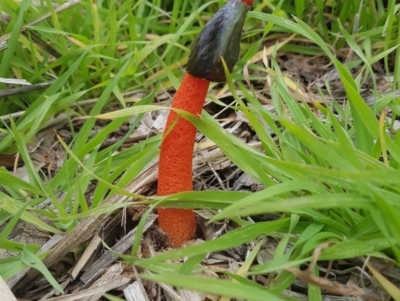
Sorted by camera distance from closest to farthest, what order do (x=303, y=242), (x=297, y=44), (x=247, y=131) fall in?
1. (x=303, y=242)
2. (x=247, y=131)
3. (x=297, y=44)

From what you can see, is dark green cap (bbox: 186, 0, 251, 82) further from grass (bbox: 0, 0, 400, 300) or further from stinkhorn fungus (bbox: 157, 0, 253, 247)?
grass (bbox: 0, 0, 400, 300)

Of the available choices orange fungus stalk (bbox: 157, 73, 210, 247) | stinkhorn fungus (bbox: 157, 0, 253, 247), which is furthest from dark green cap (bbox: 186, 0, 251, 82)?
orange fungus stalk (bbox: 157, 73, 210, 247)

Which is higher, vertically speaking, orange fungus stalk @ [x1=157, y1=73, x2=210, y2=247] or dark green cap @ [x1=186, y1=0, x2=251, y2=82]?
dark green cap @ [x1=186, y1=0, x2=251, y2=82]

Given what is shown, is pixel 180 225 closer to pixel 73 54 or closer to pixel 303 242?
pixel 303 242

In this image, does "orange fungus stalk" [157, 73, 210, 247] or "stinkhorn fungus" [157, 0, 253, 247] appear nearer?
"stinkhorn fungus" [157, 0, 253, 247]

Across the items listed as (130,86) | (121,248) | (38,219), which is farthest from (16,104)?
(121,248)

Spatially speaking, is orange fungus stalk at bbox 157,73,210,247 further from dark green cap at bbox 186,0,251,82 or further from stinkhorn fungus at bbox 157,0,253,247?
dark green cap at bbox 186,0,251,82

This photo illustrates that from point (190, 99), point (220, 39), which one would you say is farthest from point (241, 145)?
point (220, 39)
